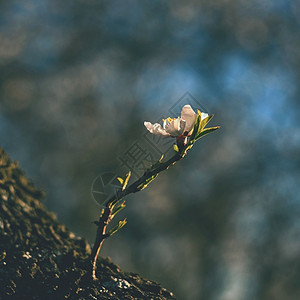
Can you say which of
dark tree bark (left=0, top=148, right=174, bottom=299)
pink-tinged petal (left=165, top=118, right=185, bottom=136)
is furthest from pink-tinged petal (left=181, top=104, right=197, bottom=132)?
dark tree bark (left=0, top=148, right=174, bottom=299)

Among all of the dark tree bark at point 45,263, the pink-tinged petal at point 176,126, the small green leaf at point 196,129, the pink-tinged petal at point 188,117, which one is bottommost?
the dark tree bark at point 45,263

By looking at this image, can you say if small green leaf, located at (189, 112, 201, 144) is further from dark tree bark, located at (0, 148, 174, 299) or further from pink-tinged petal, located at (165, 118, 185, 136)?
dark tree bark, located at (0, 148, 174, 299)

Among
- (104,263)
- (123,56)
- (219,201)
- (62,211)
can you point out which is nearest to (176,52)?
(123,56)

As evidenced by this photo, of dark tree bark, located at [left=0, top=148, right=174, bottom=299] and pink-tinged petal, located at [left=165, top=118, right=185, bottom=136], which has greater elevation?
pink-tinged petal, located at [left=165, top=118, right=185, bottom=136]

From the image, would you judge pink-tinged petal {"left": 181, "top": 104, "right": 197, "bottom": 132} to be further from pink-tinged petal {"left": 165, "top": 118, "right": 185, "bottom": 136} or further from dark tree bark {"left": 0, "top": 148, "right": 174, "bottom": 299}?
dark tree bark {"left": 0, "top": 148, "right": 174, "bottom": 299}

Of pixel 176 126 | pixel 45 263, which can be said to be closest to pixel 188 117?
pixel 176 126

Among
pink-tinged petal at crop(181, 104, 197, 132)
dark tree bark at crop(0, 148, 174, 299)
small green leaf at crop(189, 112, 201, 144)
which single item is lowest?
dark tree bark at crop(0, 148, 174, 299)

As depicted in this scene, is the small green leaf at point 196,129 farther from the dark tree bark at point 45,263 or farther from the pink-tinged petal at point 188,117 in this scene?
Answer: the dark tree bark at point 45,263

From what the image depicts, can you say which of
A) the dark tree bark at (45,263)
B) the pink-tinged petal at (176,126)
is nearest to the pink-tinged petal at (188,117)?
the pink-tinged petal at (176,126)
